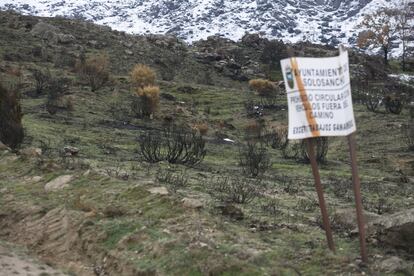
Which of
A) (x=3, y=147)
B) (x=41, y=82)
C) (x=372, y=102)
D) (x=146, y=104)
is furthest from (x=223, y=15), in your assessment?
(x=3, y=147)

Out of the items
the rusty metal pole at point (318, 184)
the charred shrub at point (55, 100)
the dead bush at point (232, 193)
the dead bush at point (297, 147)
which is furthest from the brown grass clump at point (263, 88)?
the rusty metal pole at point (318, 184)

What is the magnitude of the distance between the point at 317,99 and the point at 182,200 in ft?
11.7

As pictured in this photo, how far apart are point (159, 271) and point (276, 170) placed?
42.7 ft

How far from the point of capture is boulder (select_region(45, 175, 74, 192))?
1156 cm

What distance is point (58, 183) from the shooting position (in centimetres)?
1177

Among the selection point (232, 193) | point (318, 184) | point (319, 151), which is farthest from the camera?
point (319, 151)

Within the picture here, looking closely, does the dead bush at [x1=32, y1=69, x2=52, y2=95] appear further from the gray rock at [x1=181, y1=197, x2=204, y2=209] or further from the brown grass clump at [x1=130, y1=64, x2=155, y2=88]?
the gray rock at [x1=181, y1=197, x2=204, y2=209]

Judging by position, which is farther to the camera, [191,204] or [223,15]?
[223,15]

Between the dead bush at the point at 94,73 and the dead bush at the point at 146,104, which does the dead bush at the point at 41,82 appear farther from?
the dead bush at the point at 146,104

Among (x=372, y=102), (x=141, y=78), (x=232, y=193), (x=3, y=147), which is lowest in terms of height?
(x=372, y=102)

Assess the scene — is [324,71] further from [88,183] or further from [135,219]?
[88,183]

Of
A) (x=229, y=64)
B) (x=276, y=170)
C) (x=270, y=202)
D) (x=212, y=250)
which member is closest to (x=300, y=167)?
(x=276, y=170)

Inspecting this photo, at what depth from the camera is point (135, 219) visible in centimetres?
899

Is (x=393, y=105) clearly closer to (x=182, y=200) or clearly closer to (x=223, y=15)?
(x=182, y=200)
